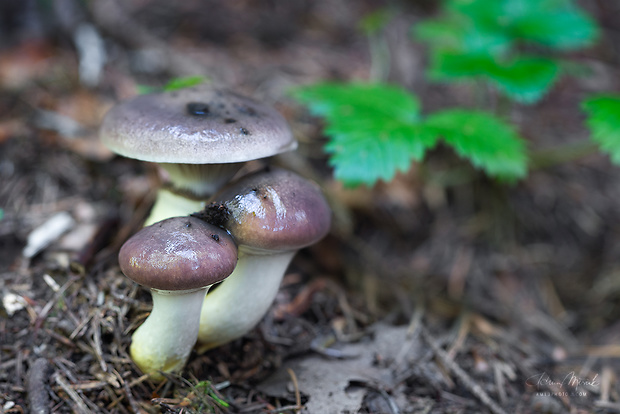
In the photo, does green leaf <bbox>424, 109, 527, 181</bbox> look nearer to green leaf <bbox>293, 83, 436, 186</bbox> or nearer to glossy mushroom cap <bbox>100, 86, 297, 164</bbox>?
green leaf <bbox>293, 83, 436, 186</bbox>

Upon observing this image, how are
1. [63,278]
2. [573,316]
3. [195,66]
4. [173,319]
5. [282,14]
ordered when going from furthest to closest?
[282,14]
[195,66]
[573,316]
[63,278]
[173,319]

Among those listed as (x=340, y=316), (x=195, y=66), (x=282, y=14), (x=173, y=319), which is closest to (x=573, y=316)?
(x=340, y=316)

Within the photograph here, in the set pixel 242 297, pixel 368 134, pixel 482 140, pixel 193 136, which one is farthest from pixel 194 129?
pixel 482 140

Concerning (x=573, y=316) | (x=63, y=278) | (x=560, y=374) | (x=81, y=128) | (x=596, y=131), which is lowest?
(x=573, y=316)

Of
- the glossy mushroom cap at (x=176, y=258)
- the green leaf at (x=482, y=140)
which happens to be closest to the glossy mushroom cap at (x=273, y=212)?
the glossy mushroom cap at (x=176, y=258)

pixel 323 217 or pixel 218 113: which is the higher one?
pixel 218 113

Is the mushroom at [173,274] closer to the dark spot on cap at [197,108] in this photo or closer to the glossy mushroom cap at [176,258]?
the glossy mushroom cap at [176,258]

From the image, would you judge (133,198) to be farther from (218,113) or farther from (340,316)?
(340,316)

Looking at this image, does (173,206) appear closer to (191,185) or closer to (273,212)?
(191,185)
